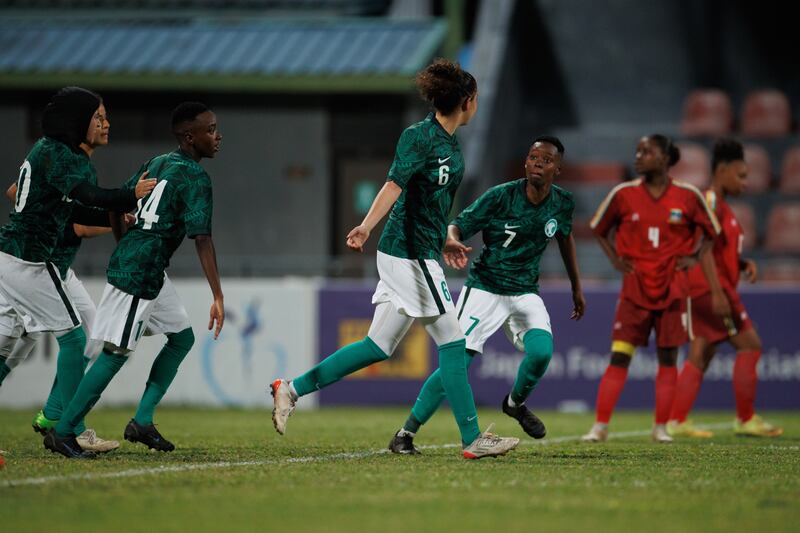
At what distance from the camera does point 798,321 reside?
559 inches

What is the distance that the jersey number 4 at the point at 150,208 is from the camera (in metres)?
7.26

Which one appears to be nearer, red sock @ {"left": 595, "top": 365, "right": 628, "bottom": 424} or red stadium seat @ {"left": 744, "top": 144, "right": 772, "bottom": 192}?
red sock @ {"left": 595, "top": 365, "right": 628, "bottom": 424}

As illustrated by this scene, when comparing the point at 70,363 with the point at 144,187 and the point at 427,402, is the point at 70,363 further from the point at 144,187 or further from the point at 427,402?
the point at 427,402

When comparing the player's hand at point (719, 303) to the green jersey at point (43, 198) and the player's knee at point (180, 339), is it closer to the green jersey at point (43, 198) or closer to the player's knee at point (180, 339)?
the player's knee at point (180, 339)

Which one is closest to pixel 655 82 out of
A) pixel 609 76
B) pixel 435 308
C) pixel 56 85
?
pixel 609 76

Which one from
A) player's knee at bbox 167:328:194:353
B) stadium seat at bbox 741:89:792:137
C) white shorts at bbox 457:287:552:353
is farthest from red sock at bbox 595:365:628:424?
stadium seat at bbox 741:89:792:137

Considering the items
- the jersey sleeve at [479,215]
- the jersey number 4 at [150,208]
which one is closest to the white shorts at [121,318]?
the jersey number 4 at [150,208]

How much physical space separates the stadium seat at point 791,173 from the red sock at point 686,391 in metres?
9.61

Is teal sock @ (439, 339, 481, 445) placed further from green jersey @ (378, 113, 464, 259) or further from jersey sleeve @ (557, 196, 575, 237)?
jersey sleeve @ (557, 196, 575, 237)

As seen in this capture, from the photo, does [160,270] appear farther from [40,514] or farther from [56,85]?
[56,85]

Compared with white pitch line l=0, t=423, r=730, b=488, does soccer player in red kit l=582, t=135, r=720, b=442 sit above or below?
above

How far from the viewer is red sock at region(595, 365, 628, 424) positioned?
923 cm

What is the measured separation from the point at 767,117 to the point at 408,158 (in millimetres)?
14200

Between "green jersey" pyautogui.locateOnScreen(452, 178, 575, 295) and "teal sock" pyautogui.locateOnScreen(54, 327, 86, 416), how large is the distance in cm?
241
